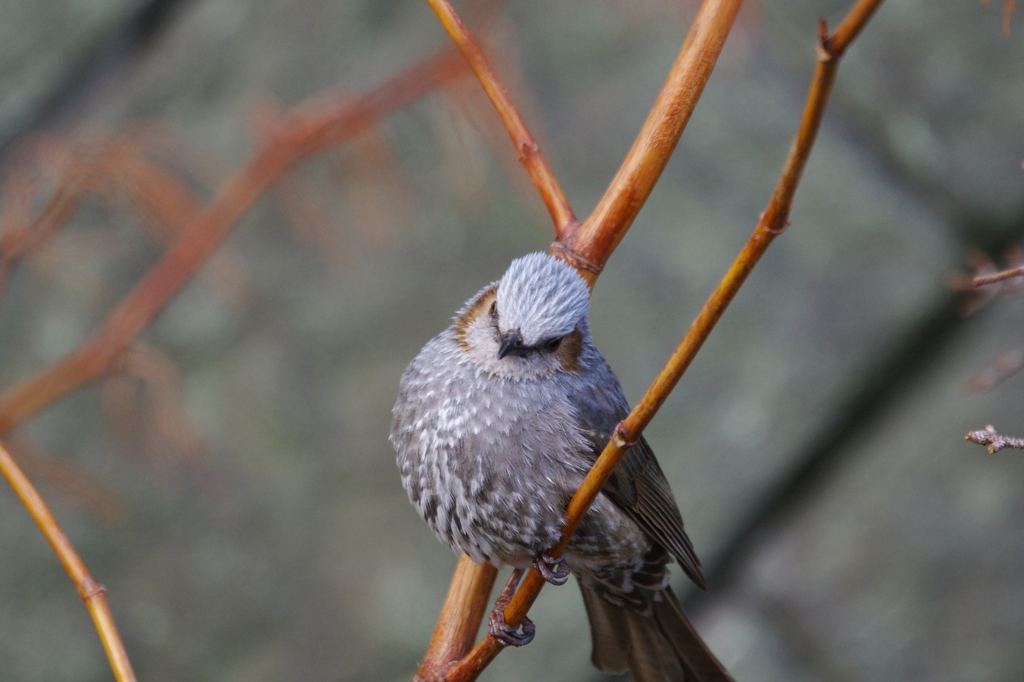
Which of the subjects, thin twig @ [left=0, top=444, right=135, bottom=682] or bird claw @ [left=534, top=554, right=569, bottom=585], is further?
bird claw @ [left=534, top=554, right=569, bottom=585]

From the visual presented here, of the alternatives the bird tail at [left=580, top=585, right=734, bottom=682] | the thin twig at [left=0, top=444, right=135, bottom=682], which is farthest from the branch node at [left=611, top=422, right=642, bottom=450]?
the bird tail at [left=580, top=585, right=734, bottom=682]

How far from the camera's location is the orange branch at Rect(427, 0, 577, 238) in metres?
1.09

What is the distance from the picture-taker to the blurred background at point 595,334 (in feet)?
8.14

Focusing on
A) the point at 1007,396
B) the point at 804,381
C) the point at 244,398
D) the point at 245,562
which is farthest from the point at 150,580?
the point at 1007,396

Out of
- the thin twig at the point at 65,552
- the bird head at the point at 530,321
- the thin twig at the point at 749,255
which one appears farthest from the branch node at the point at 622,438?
the thin twig at the point at 65,552

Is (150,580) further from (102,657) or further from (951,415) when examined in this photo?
(951,415)

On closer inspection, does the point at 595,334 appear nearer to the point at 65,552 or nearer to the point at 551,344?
Result: the point at 551,344

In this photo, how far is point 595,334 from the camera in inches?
103

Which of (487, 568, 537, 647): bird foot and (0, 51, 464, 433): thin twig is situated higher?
(0, 51, 464, 433): thin twig

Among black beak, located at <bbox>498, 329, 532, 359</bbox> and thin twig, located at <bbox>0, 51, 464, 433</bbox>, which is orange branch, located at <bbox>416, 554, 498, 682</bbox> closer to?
black beak, located at <bbox>498, 329, 532, 359</bbox>

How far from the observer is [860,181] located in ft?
8.75

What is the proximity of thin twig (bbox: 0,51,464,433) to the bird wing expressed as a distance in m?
0.85

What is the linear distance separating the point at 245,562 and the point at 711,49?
2161 mm

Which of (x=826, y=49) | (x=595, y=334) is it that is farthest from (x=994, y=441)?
(x=595, y=334)
